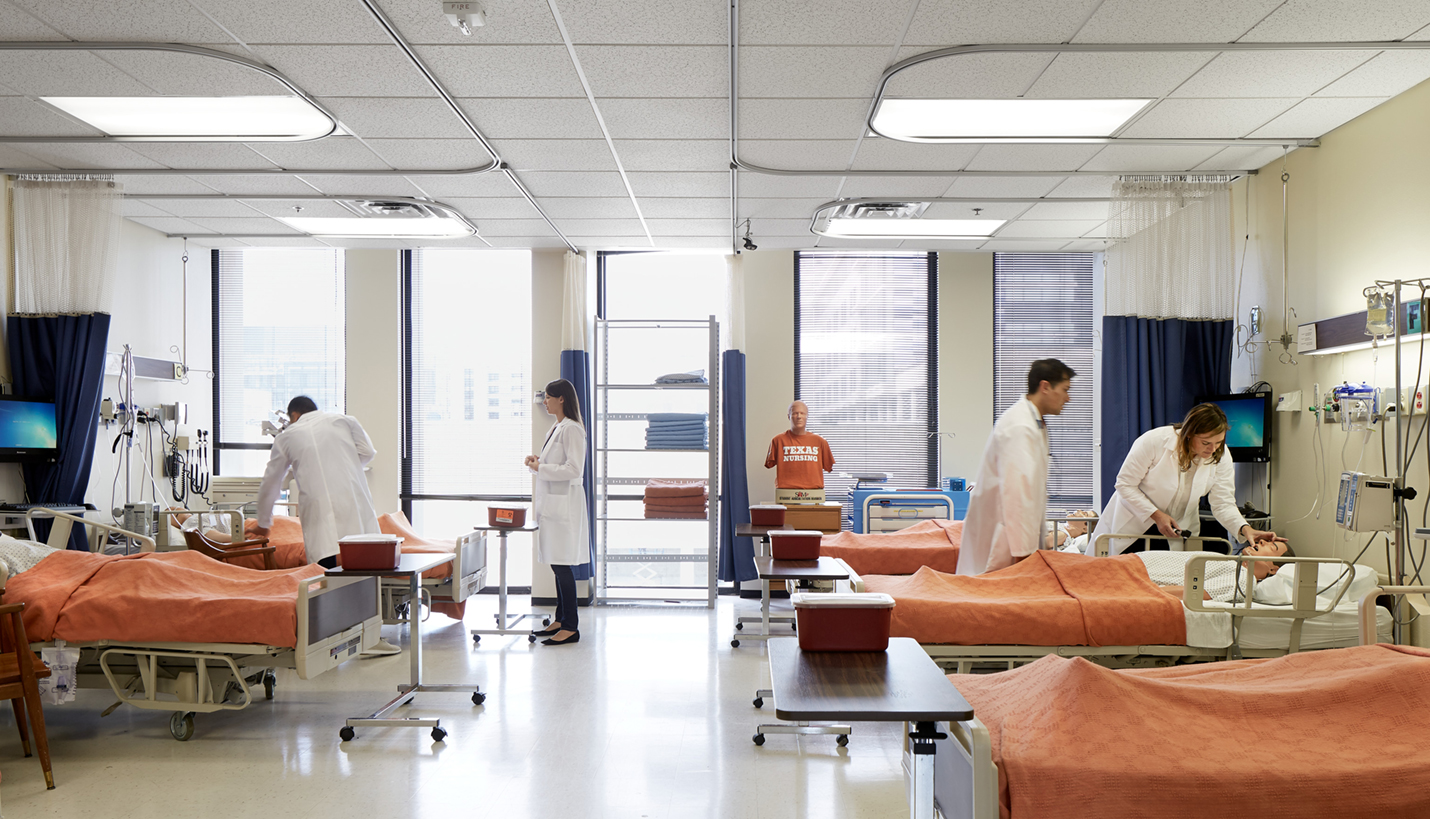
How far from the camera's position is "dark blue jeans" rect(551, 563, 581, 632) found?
619 centimetres

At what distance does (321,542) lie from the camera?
16.3 feet

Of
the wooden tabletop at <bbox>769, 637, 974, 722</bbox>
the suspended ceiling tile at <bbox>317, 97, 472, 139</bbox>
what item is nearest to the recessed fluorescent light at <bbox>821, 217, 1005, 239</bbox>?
the suspended ceiling tile at <bbox>317, 97, 472, 139</bbox>

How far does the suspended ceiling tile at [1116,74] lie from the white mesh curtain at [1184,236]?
1.47 metres

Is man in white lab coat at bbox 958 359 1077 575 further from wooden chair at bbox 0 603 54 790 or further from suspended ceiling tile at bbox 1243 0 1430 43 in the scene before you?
wooden chair at bbox 0 603 54 790

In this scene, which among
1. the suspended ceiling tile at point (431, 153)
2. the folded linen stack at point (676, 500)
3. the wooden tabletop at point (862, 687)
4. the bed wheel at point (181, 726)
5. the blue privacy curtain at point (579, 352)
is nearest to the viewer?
the wooden tabletop at point (862, 687)

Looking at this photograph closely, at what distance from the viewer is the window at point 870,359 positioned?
27.0ft

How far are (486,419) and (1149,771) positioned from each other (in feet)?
22.3

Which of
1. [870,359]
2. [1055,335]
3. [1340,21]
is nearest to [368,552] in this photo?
[1340,21]

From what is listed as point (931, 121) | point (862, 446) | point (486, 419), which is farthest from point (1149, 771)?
point (486, 419)

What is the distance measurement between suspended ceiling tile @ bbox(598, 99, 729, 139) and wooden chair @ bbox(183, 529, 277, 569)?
3.50 meters

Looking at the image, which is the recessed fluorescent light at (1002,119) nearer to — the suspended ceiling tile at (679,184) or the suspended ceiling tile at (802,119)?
the suspended ceiling tile at (802,119)

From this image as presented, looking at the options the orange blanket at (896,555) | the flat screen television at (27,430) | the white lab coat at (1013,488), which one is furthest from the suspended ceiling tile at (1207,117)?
the flat screen television at (27,430)

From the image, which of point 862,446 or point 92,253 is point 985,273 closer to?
point 862,446

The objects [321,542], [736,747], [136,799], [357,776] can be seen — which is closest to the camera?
[136,799]
